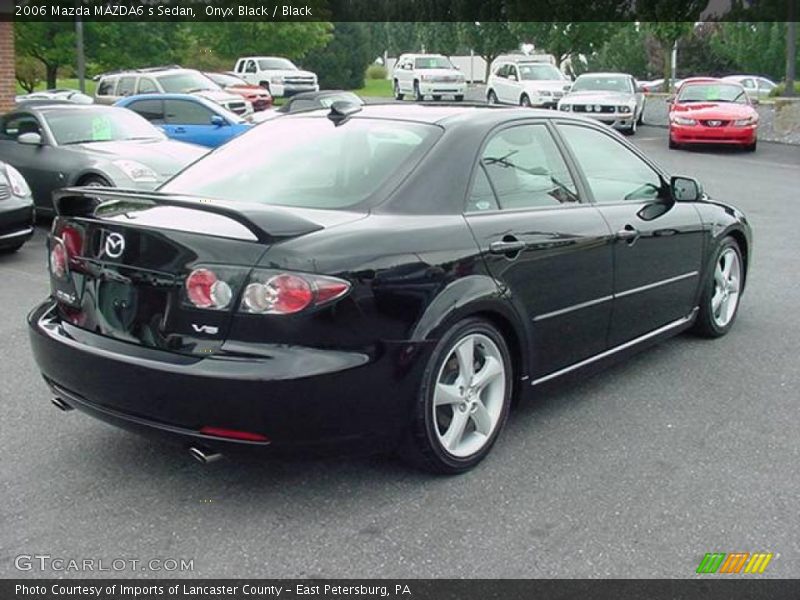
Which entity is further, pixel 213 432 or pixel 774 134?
pixel 774 134

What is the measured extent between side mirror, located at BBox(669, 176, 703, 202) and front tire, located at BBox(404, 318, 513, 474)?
1881mm

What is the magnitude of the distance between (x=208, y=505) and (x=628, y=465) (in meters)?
1.81

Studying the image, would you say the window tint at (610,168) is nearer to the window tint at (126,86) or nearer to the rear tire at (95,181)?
the rear tire at (95,181)

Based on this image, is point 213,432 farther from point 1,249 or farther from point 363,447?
point 1,249

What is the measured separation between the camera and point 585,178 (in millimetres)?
4762

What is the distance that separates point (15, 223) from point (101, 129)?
2890 mm

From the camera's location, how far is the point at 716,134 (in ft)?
65.1

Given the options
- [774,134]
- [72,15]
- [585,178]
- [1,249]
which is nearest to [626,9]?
[774,134]

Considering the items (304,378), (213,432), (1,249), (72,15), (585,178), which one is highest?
(72,15)

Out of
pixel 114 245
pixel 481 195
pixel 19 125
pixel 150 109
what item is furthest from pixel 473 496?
pixel 150 109

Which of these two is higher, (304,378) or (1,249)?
(304,378)

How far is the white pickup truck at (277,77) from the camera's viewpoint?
34000mm

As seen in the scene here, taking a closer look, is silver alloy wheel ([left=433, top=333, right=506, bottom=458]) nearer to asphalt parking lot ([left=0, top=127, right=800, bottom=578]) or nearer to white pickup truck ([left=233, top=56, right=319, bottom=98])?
asphalt parking lot ([left=0, top=127, right=800, bottom=578])

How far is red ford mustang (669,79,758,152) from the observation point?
64.9 ft
